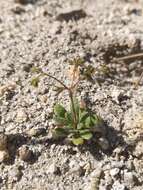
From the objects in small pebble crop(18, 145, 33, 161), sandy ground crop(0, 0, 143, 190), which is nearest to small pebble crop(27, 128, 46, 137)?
sandy ground crop(0, 0, 143, 190)

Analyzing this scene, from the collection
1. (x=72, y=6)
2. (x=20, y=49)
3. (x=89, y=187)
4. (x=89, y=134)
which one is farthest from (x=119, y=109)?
(x=72, y=6)

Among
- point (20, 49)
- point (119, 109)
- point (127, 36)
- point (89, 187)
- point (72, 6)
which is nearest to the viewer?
point (89, 187)

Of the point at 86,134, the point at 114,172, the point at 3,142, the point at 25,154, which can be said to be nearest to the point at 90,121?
the point at 86,134

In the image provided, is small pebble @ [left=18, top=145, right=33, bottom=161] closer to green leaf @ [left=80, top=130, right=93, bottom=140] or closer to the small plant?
the small plant

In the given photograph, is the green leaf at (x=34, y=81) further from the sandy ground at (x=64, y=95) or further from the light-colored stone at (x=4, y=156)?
the light-colored stone at (x=4, y=156)

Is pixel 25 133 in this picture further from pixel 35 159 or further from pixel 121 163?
pixel 121 163
